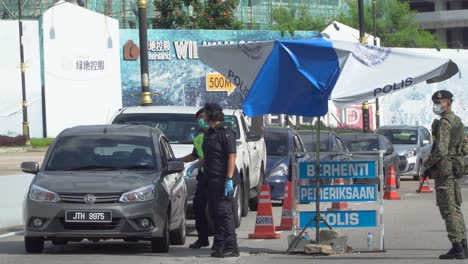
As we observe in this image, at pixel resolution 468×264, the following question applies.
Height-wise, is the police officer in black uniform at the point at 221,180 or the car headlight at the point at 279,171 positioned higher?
the police officer in black uniform at the point at 221,180

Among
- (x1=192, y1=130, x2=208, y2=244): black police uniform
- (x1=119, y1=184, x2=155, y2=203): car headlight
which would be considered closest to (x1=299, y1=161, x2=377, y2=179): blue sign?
(x1=192, y1=130, x2=208, y2=244): black police uniform

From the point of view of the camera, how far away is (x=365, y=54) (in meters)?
13.5

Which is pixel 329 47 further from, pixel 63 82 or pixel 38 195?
pixel 63 82

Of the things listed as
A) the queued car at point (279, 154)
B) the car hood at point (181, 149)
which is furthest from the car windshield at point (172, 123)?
the queued car at point (279, 154)

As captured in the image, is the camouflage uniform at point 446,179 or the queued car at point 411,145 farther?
the queued car at point 411,145

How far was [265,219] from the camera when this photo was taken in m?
16.0

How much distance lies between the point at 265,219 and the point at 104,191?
3437 mm

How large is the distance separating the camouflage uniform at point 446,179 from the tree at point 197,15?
5325 centimetres

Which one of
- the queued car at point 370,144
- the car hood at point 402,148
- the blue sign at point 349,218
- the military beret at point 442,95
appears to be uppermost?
the military beret at point 442,95

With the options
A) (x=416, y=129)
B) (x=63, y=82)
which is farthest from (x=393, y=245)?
(x=63, y=82)

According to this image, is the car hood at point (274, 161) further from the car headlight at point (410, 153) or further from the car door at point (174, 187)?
the car headlight at point (410, 153)

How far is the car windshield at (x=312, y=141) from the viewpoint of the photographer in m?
25.7

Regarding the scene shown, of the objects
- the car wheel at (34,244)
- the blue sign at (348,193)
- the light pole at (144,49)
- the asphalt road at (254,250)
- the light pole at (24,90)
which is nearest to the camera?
the asphalt road at (254,250)

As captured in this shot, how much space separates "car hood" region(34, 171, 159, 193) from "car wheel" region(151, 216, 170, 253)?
0.60m
